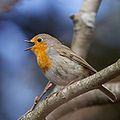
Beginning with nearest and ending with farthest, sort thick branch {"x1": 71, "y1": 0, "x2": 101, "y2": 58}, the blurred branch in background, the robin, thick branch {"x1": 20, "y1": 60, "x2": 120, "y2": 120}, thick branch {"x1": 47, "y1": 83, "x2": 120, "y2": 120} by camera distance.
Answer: thick branch {"x1": 20, "y1": 60, "x2": 120, "y2": 120}, the robin, thick branch {"x1": 47, "y1": 83, "x2": 120, "y2": 120}, thick branch {"x1": 71, "y1": 0, "x2": 101, "y2": 58}, the blurred branch in background

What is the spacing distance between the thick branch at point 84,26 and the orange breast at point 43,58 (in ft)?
1.82

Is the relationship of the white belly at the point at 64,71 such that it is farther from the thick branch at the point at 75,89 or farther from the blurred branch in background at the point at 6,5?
the blurred branch in background at the point at 6,5

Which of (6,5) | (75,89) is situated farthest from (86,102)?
(6,5)

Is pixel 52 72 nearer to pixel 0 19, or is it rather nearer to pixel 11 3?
pixel 11 3

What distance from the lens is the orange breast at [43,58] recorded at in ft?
9.96

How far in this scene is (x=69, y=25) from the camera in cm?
611

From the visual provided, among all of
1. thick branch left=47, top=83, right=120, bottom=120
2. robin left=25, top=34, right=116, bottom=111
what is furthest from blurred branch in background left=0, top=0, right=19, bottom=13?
thick branch left=47, top=83, right=120, bottom=120

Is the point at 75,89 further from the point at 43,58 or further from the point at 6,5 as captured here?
the point at 6,5

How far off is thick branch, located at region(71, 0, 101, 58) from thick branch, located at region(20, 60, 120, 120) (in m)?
1.51

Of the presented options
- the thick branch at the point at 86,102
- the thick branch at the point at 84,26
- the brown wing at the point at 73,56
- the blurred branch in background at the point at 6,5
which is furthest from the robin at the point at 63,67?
the blurred branch in background at the point at 6,5

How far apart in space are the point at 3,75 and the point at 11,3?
5.50 ft

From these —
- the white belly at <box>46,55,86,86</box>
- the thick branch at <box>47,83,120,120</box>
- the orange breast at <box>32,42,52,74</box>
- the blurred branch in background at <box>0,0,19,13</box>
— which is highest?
the blurred branch in background at <box>0,0,19,13</box>

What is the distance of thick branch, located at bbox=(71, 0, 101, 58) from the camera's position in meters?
3.65

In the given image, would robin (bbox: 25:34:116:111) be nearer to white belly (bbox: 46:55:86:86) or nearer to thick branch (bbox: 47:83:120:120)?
white belly (bbox: 46:55:86:86)
